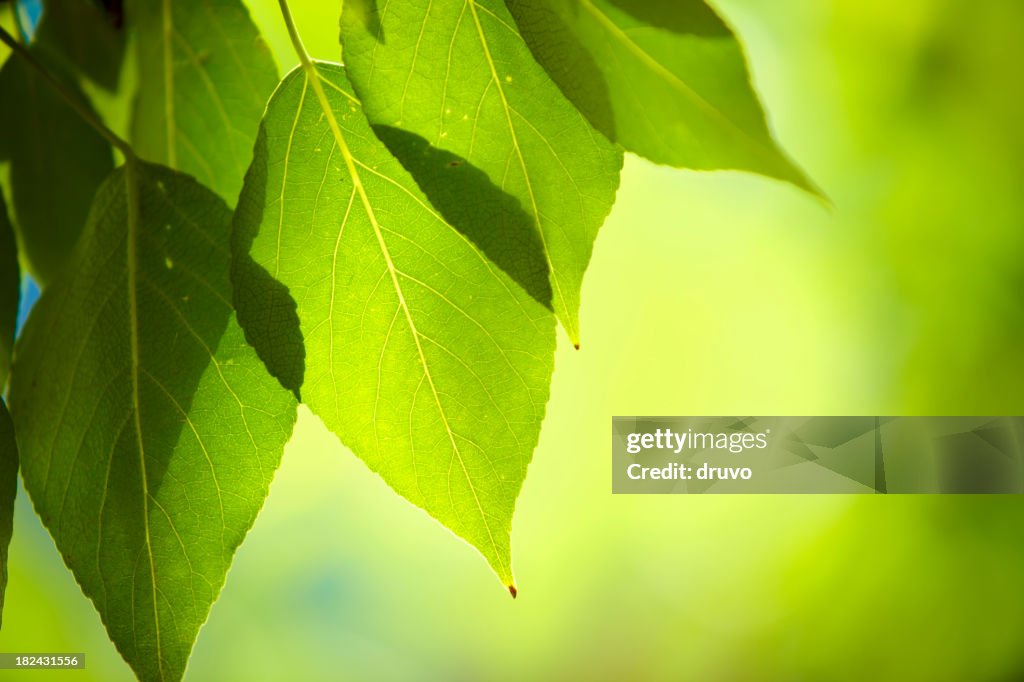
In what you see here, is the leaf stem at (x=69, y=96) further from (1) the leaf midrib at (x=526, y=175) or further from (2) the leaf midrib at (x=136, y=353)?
(1) the leaf midrib at (x=526, y=175)

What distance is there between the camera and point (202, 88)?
30 cm

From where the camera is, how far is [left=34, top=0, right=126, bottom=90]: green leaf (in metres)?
0.30

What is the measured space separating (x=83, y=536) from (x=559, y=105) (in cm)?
15

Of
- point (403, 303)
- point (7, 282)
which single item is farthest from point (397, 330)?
point (7, 282)

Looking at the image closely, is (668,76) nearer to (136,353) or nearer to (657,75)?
(657,75)

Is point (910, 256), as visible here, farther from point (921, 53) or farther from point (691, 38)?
point (691, 38)

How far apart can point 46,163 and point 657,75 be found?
240 mm

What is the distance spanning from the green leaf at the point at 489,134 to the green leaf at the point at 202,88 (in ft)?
0.38

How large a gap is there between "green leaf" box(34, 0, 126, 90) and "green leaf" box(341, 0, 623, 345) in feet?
0.58

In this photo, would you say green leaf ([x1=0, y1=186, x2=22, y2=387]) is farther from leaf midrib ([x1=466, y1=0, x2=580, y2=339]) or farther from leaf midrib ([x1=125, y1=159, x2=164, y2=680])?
leaf midrib ([x1=466, y1=0, x2=580, y2=339])

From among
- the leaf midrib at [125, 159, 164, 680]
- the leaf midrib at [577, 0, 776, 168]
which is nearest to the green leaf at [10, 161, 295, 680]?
the leaf midrib at [125, 159, 164, 680]

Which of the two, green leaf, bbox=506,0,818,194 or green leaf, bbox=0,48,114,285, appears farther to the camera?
green leaf, bbox=0,48,114,285

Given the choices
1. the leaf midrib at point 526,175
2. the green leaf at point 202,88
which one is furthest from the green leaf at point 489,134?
the green leaf at point 202,88

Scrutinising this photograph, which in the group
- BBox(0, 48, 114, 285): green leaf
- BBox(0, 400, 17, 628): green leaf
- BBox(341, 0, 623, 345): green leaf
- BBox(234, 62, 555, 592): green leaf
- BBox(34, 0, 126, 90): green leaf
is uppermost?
BBox(34, 0, 126, 90): green leaf
